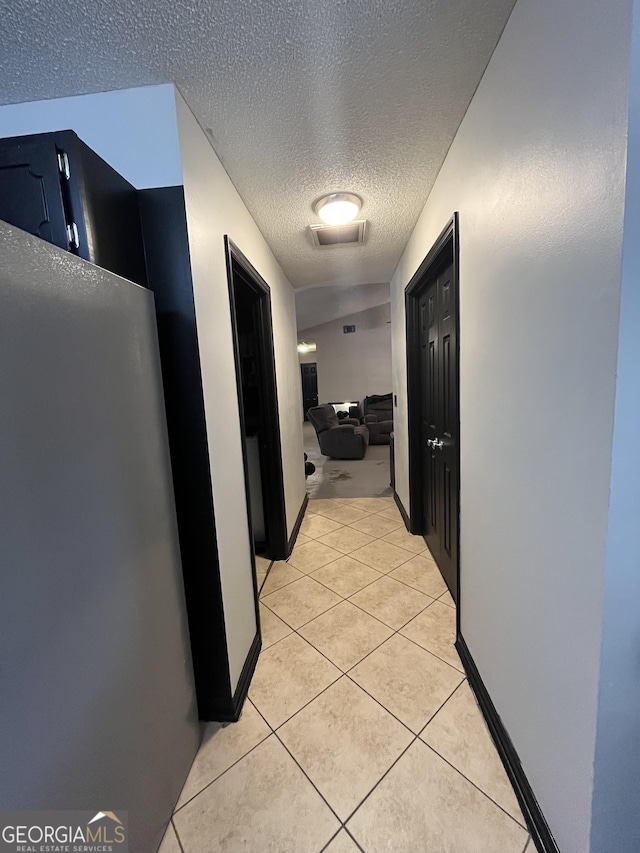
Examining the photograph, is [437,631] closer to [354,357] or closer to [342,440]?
[342,440]

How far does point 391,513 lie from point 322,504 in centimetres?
83

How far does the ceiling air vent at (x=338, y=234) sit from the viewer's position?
2273 mm

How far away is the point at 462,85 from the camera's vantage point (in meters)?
1.19

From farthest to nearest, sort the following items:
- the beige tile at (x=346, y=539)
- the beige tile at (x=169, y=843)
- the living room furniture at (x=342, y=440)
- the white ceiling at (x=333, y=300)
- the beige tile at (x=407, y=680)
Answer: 1. the living room furniture at (x=342, y=440)
2. the white ceiling at (x=333, y=300)
3. the beige tile at (x=346, y=539)
4. the beige tile at (x=407, y=680)
5. the beige tile at (x=169, y=843)

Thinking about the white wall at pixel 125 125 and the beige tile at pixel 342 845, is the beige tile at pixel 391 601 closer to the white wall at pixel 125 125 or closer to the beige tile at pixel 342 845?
the beige tile at pixel 342 845

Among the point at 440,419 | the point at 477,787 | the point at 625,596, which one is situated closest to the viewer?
the point at 625,596

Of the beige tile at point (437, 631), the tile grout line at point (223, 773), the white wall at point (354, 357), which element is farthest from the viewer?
the white wall at point (354, 357)

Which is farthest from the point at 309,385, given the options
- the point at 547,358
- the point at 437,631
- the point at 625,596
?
the point at 625,596

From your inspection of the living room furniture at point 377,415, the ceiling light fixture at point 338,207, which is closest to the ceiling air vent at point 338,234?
the ceiling light fixture at point 338,207

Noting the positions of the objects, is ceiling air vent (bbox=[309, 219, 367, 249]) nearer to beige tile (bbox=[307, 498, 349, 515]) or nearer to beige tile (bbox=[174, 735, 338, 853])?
beige tile (bbox=[307, 498, 349, 515])

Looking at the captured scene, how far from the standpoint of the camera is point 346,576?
93.6 inches

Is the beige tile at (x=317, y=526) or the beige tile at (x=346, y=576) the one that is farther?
the beige tile at (x=317, y=526)

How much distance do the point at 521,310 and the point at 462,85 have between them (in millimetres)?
907

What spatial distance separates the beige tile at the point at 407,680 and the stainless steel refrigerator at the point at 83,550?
0.83 metres
